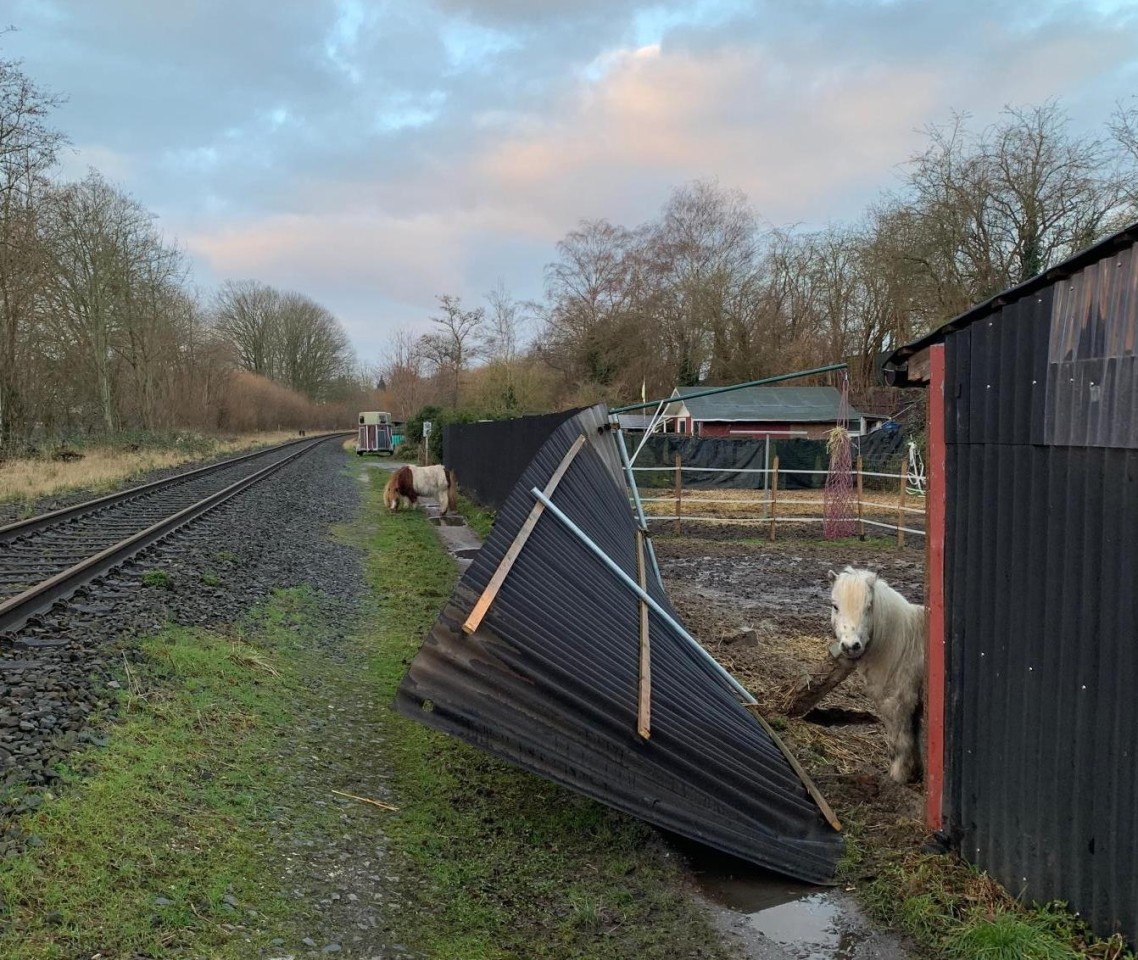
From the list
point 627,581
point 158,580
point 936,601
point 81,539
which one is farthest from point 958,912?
point 81,539

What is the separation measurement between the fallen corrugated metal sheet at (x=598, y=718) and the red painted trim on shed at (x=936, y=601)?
63 centimetres

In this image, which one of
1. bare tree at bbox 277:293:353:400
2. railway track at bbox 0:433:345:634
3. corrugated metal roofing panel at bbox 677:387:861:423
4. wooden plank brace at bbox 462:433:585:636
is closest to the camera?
wooden plank brace at bbox 462:433:585:636

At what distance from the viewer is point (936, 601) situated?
13.2 ft

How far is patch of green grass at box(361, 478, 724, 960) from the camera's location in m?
3.44

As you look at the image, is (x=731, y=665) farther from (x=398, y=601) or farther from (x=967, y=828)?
(x=398, y=601)

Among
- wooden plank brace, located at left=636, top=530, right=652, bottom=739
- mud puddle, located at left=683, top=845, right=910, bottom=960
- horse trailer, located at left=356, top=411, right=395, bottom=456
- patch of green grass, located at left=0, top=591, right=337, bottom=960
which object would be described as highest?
horse trailer, located at left=356, top=411, right=395, bottom=456

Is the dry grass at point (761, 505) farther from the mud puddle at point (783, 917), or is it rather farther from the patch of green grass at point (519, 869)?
the mud puddle at point (783, 917)

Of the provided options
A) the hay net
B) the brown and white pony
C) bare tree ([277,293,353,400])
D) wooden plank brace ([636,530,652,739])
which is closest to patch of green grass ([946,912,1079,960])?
wooden plank brace ([636,530,652,739])

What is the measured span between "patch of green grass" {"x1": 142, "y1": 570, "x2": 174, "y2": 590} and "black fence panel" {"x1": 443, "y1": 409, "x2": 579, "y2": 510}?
4560 mm

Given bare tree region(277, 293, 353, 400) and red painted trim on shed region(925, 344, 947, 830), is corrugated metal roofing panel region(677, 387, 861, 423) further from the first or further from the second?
bare tree region(277, 293, 353, 400)

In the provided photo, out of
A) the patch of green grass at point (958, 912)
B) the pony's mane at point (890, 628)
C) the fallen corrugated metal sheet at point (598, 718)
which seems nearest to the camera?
the patch of green grass at point (958, 912)

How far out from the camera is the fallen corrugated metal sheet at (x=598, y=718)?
3898 mm

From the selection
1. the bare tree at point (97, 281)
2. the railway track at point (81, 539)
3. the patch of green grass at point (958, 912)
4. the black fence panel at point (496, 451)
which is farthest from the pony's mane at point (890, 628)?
the bare tree at point (97, 281)

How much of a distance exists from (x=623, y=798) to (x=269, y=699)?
3.15 meters
